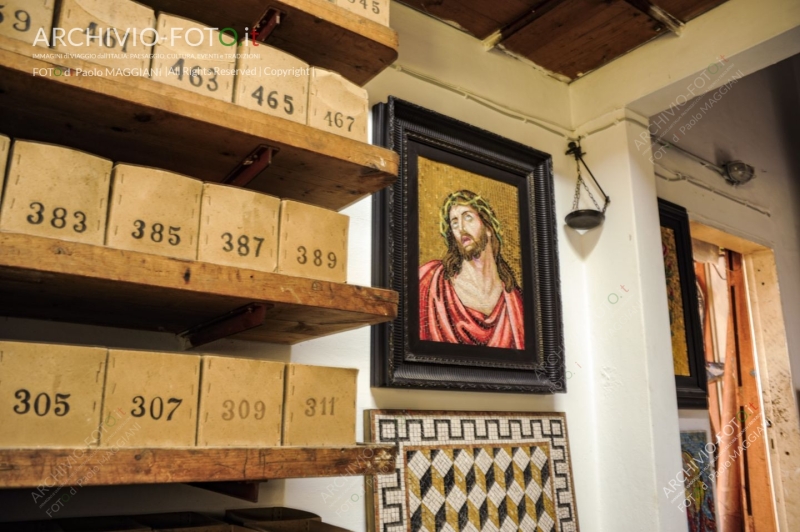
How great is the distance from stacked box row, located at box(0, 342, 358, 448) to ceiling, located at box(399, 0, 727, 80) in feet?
4.96

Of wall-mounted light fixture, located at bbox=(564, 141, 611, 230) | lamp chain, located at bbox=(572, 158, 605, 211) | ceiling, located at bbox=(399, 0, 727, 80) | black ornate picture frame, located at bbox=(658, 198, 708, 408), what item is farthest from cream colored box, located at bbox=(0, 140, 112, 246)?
black ornate picture frame, located at bbox=(658, 198, 708, 408)

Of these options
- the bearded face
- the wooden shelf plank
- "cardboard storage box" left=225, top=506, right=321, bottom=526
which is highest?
the bearded face

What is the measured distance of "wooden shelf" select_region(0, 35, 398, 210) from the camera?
3.31 ft

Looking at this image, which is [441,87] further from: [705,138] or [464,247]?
[705,138]

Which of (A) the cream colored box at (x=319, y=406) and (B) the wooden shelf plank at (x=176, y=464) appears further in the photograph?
(A) the cream colored box at (x=319, y=406)

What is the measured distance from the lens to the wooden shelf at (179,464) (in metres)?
0.86

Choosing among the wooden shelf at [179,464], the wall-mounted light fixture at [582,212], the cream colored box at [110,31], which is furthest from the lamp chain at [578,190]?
the cream colored box at [110,31]

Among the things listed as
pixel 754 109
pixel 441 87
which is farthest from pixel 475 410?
pixel 754 109

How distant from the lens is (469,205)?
6.95 ft

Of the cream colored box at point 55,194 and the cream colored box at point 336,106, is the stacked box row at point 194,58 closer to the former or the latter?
the cream colored box at point 336,106

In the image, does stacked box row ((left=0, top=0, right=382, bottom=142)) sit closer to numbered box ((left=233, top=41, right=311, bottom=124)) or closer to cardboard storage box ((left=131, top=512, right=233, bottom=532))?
numbered box ((left=233, top=41, right=311, bottom=124))

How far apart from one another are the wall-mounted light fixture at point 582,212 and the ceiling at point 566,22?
15.8 inches

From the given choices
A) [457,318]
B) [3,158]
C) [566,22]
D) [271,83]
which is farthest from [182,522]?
[566,22]

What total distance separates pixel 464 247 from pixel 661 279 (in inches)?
32.5
